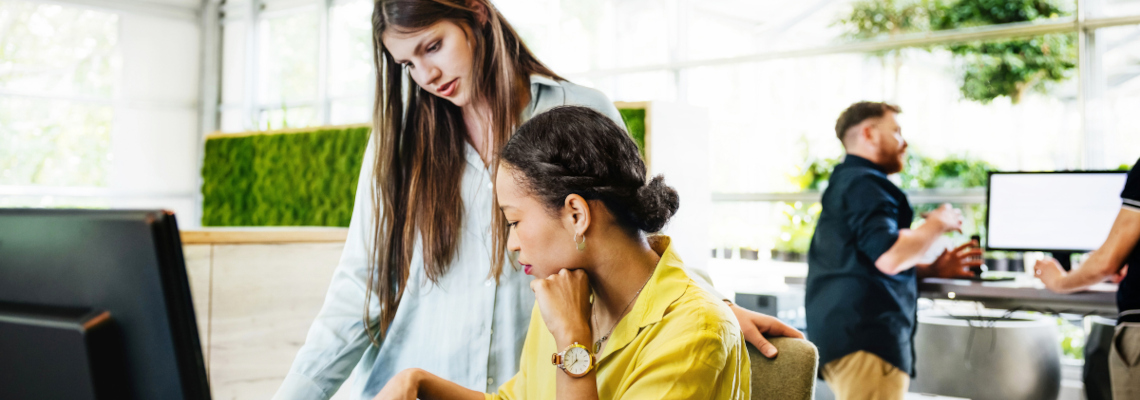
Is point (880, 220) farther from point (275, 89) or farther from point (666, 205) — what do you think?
point (275, 89)

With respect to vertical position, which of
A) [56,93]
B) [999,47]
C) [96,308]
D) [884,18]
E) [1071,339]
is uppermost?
[884,18]

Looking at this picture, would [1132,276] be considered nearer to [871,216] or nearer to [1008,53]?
[871,216]

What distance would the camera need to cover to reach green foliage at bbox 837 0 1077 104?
4711 mm

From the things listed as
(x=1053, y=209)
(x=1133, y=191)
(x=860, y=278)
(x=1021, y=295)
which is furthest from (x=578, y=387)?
(x=1053, y=209)

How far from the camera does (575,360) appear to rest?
1021mm

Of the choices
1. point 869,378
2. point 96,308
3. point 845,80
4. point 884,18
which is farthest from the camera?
point 845,80

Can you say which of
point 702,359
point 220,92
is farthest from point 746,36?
point 220,92

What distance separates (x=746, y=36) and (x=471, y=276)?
5070mm

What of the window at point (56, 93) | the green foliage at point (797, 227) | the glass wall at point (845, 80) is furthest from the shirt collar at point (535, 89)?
the window at point (56, 93)

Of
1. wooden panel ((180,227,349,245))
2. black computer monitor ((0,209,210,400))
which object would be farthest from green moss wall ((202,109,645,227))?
black computer monitor ((0,209,210,400))

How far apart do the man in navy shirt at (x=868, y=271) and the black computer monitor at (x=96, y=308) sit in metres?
2.55

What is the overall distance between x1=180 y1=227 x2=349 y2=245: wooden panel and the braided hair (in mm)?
1022

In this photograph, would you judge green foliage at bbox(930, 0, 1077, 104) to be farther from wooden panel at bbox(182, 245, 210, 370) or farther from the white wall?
the white wall

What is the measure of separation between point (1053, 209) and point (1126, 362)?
1474 millimetres
